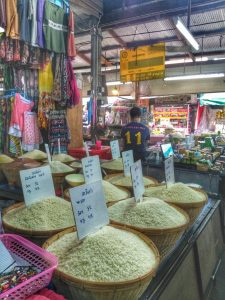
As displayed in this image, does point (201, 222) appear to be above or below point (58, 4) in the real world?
below

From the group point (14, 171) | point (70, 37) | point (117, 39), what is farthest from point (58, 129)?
point (117, 39)

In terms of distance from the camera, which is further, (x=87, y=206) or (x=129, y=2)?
(x=129, y=2)

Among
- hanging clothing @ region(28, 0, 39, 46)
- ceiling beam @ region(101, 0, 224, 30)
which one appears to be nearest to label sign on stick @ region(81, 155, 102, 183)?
hanging clothing @ region(28, 0, 39, 46)

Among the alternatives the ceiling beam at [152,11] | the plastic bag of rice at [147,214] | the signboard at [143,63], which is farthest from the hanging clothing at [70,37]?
the plastic bag of rice at [147,214]

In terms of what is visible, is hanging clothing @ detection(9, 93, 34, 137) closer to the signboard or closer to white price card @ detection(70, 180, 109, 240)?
white price card @ detection(70, 180, 109, 240)

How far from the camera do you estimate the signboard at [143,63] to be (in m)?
5.70

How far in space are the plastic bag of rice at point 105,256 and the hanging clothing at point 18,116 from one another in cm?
258

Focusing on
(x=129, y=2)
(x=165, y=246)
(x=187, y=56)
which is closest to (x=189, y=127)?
(x=187, y=56)

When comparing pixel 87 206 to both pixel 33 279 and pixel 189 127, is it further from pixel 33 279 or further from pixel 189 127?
pixel 189 127

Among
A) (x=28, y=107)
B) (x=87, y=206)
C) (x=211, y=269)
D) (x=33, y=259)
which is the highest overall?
(x=28, y=107)

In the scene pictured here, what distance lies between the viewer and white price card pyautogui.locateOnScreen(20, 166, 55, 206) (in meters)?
1.35

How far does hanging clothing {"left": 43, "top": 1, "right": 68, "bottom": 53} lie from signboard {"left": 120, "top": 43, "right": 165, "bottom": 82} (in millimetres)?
2564

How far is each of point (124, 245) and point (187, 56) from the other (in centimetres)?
882

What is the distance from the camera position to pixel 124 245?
1084 mm
